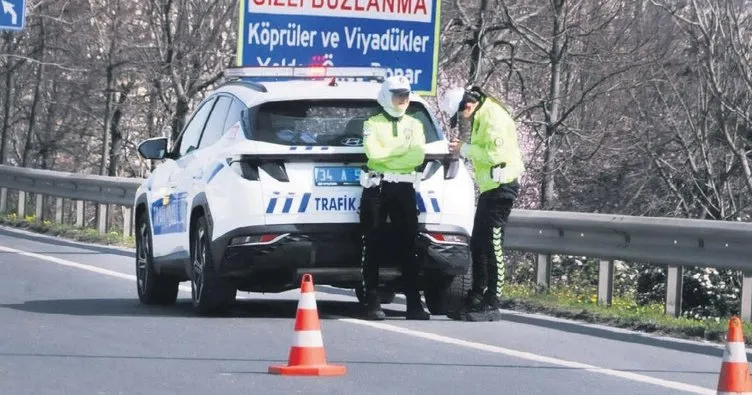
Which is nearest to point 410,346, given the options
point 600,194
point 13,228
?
point 13,228

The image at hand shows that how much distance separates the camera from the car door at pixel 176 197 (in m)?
12.8

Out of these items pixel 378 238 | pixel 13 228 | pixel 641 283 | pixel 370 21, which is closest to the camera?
pixel 378 238

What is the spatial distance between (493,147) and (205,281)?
2162 millimetres

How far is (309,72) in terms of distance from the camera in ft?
43.1

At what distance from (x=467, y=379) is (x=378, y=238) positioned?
2948 mm

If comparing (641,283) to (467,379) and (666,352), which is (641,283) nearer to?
(666,352)

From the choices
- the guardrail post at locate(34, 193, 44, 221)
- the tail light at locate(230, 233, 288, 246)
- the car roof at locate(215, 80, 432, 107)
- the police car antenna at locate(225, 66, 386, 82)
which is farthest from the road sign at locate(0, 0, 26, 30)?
the tail light at locate(230, 233, 288, 246)

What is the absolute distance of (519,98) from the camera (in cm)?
3584

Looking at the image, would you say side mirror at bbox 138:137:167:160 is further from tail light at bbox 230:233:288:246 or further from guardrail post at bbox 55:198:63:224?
guardrail post at bbox 55:198:63:224

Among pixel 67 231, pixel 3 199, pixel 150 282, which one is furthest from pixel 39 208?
pixel 150 282

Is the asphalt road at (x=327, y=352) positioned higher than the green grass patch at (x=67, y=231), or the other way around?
the green grass patch at (x=67, y=231)

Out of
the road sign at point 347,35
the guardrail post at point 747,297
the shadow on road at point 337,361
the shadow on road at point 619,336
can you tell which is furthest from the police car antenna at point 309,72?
the road sign at point 347,35

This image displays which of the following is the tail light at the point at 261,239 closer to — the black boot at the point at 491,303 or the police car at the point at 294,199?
the police car at the point at 294,199

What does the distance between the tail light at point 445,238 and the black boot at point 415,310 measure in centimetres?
46
